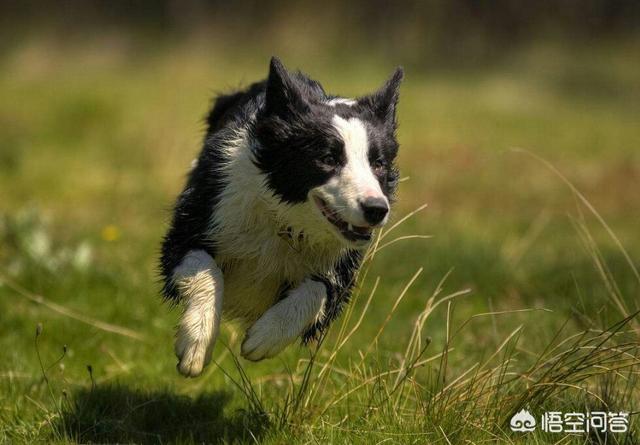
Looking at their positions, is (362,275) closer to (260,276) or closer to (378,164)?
(260,276)

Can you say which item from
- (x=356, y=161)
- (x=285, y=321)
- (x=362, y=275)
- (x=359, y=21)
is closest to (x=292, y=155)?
(x=356, y=161)

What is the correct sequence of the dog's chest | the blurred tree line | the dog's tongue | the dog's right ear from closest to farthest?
the dog's tongue → the dog's right ear → the dog's chest → the blurred tree line

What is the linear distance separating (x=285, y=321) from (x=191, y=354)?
0.36 m

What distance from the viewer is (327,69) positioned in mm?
16141

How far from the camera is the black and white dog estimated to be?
3.36 metres

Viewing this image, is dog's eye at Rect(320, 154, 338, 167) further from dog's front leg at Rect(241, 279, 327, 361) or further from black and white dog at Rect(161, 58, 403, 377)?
dog's front leg at Rect(241, 279, 327, 361)

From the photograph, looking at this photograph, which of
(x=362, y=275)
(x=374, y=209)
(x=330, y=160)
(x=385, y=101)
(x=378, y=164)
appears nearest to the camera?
(x=374, y=209)

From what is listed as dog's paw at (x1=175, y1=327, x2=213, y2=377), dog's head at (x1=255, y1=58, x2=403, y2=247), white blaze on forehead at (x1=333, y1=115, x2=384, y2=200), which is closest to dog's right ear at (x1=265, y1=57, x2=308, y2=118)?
dog's head at (x1=255, y1=58, x2=403, y2=247)

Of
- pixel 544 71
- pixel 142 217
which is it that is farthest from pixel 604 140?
pixel 142 217

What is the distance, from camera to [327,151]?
3.42 metres

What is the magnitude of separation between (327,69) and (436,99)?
2.08 m

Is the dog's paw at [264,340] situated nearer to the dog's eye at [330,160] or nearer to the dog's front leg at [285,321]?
the dog's front leg at [285,321]

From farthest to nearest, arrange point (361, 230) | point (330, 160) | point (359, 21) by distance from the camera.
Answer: point (359, 21)
point (330, 160)
point (361, 230)

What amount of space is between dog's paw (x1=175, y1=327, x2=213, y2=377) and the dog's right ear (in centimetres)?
91
